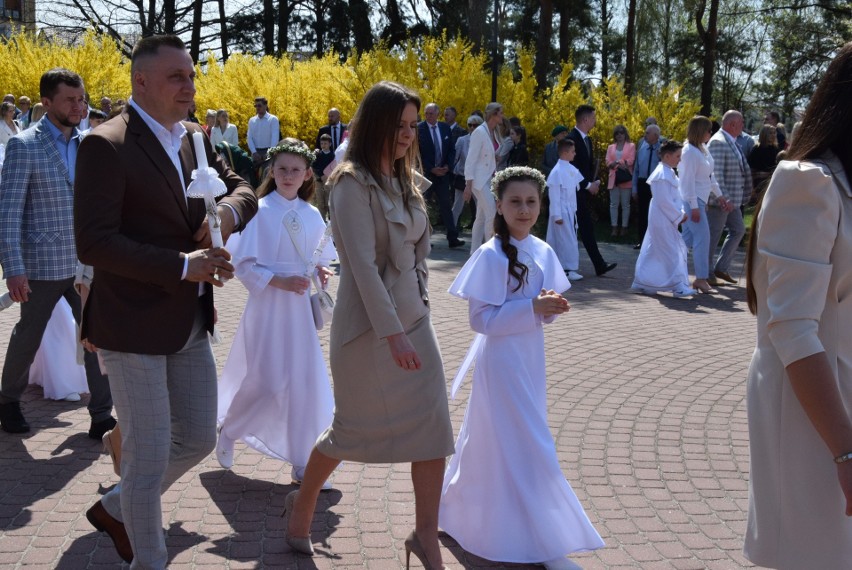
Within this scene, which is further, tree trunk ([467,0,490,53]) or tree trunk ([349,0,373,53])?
tree trunk ([349,0,373,53])

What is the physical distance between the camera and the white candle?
3.68 m

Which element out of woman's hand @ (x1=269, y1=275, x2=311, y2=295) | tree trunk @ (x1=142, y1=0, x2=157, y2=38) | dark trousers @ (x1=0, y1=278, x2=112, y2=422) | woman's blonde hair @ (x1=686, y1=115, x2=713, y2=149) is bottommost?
dark trousers @ (x1=0, y1=278, x2=112, y2=422)

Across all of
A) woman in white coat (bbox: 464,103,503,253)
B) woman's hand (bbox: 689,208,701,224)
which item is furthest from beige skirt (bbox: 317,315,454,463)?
woman in white coat (bbox: 464,103,503,253)

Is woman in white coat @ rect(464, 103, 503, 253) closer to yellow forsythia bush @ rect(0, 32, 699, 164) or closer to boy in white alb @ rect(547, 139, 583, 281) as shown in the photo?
boy in white alb @ rect(547, 139, 583, 281)

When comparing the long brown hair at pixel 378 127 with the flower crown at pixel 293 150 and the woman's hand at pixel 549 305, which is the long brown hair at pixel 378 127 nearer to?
the woman's hand at pixel 549 305

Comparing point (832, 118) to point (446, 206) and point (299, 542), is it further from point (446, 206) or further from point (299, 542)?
point (446, 206)

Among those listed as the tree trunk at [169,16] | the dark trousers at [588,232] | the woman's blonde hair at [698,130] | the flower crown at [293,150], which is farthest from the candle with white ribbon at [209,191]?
the tree trunk at [169,16]

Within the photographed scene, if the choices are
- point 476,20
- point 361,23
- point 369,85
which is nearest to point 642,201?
point 369,85

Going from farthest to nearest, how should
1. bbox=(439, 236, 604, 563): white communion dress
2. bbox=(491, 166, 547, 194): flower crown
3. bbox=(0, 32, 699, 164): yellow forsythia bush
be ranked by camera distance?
bbox=(0, 32, 699, 164): yellow forsythia bush → bbox=(491, 166, 547, 194): flower crown → bbox=(439, 236, 604, 563): white communion dress

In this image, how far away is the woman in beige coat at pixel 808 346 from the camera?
246cm

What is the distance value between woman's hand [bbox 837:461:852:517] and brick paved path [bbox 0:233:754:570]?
6.70 feet

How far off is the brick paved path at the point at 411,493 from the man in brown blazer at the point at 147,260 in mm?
868

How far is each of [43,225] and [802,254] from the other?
4733 millimetres

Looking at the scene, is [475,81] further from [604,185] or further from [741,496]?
[741,496]
